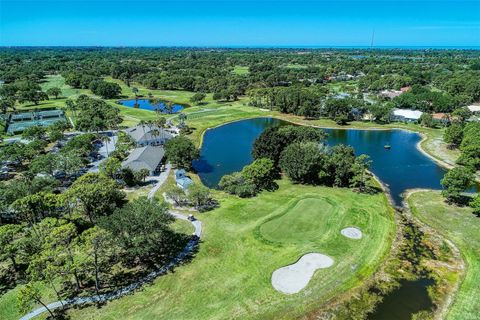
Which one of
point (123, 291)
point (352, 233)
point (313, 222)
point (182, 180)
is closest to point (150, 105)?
point (182, 180)

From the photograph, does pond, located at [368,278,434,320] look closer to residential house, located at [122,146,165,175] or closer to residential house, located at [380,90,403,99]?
residential house, located at [122,146,165,175]

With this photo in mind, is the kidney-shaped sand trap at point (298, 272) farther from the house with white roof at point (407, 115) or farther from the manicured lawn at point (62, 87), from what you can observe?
the manicured lawn at point (62, 87)

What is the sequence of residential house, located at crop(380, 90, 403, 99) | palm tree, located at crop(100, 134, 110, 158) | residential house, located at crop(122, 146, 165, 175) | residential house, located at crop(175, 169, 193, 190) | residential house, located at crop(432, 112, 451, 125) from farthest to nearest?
residential house, located at crop(380, 90, 403, 99), residential house, located at crop(432, 112, 451, 125), palm tree, located at crop(100, 134, 110, 158), residential house, located at crop(122, 146, 165, 175), residential house, located at crop(175, 169, 193, 190)

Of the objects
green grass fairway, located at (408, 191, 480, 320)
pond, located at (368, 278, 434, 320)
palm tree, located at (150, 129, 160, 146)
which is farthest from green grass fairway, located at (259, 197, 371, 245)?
palm tree, located at (150, 129, 160, 146)

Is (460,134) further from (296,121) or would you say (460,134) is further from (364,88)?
(364,88)

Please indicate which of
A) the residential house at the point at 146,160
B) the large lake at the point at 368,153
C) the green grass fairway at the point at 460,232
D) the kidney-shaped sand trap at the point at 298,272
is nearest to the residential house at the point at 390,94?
the large lake at the point at 368,153

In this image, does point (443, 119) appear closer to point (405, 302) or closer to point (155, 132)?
point (155, 132)

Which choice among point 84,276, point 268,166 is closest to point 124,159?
point 268,166
